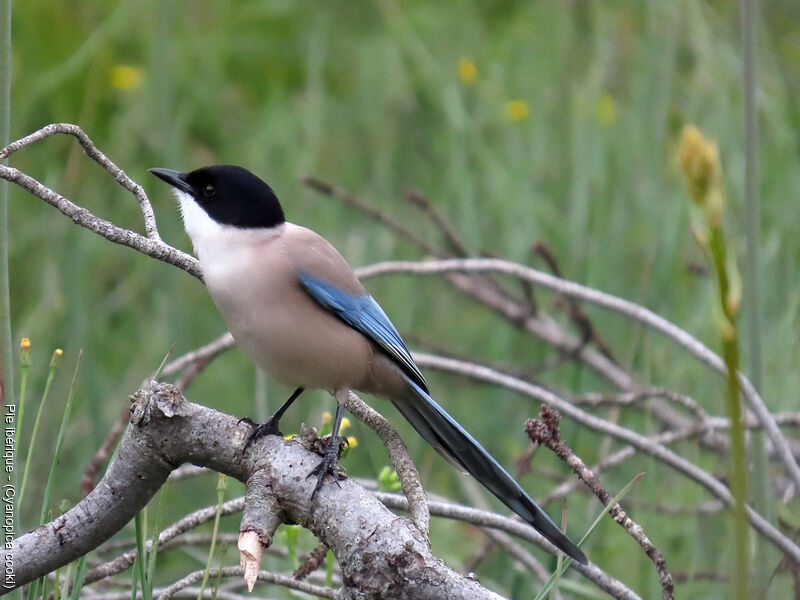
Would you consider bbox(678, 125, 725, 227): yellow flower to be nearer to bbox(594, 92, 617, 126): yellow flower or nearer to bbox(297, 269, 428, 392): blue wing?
bbox(297, 269, 428, 392): blue wing

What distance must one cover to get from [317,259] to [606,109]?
3504mm

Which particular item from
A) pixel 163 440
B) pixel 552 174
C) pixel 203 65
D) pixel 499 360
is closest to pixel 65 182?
pixel 203 65

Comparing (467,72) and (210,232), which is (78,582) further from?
(467,72)

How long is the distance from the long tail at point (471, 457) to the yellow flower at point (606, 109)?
313 centimetres

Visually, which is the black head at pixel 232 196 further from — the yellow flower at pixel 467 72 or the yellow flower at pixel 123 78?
the yellow flower at pixel 467 72

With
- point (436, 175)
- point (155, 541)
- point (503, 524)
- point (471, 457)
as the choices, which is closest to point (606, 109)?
point (436, 175)

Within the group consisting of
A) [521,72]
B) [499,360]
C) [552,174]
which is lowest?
[499,360]

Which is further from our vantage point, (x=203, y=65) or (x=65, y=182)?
(x=203, y=65)

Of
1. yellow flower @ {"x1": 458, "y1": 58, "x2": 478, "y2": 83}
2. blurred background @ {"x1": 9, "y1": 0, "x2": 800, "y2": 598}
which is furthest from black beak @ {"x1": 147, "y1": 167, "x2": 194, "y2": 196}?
yellow flower @ {"x1": 458, "y1": 58, "x2": 478, "y2": 83}

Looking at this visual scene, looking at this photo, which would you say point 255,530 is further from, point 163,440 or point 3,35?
point 3,35

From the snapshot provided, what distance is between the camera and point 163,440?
6.01 feet

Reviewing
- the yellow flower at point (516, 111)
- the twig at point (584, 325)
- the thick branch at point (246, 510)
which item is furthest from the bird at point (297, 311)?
the yellow flower at point (516, 111)

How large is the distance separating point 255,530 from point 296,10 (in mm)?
5086

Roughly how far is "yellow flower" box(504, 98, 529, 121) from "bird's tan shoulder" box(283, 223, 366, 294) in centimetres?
315
